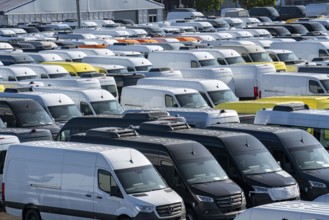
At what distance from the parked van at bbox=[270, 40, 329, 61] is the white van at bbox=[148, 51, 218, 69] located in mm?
6129

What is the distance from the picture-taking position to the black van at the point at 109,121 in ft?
81.9

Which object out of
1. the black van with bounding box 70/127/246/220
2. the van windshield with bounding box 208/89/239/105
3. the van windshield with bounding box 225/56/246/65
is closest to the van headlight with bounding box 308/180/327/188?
the black van with bounding box 70/127/246/220

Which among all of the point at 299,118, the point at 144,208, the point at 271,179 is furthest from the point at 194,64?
the point at 144,208

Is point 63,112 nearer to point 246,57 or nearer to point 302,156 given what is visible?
point 302,156

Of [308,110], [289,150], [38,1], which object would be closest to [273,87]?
[308,110]

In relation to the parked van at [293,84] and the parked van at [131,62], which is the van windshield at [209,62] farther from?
the parked van at [293,84]

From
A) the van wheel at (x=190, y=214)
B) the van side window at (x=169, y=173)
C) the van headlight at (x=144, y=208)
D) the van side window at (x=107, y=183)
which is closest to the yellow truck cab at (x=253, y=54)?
the van side window at (x=169, y=173)

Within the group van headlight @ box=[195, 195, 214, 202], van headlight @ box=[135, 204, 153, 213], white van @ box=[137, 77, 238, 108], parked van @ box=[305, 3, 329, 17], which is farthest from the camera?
parked van @ box=[305, 3, 329, 17]

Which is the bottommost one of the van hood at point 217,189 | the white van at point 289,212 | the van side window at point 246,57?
the van side window at point 246,57

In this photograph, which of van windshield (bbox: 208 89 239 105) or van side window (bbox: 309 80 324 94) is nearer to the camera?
van windshield (bbox: 208 89 239 105)

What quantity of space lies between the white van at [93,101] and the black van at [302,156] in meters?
8.35

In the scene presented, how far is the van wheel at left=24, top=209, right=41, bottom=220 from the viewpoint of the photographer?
20109 millimetres

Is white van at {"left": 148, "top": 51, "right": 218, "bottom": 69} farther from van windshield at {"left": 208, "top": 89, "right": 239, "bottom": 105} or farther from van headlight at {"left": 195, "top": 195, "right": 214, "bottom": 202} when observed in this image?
van headlight at {"left": 195, "top": 195, "right": 214, "bottom": 202}

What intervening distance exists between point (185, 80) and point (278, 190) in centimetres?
1256
